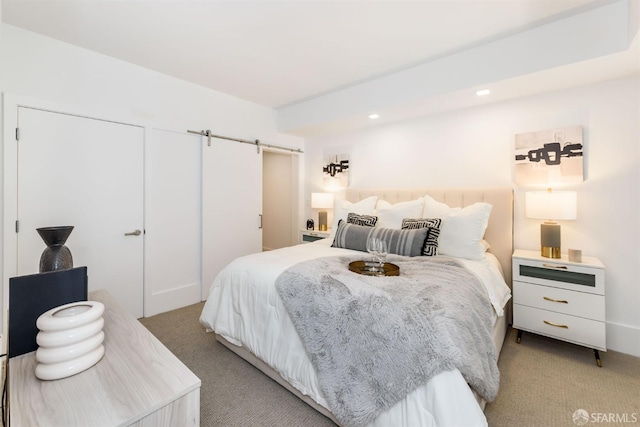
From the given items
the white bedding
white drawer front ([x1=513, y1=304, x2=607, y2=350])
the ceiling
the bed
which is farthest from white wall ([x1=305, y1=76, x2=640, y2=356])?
the white bedding

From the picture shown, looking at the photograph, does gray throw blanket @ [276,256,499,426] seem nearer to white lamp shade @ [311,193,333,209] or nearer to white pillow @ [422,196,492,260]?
white pillow @ [422,196,492,260]

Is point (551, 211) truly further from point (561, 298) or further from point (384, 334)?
point (384, 334)

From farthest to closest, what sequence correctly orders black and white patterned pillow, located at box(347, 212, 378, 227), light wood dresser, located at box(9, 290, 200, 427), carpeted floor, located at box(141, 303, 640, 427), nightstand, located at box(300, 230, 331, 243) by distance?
nightstand, located at box(300, 230, 331, 243) < black and white patterned pillow, located at box(347, 212, 378, 227) < carpeted floor, located at box(141, 303, 640, 427) < light wood dresser, located at box(9, 290, 200, 427)

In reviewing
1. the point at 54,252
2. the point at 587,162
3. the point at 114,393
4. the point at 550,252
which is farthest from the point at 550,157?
the point at 54,252

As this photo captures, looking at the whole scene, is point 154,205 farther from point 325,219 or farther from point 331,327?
point 331,327

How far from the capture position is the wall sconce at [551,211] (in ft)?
7.50

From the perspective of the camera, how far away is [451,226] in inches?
99.0

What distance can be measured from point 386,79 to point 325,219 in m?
2.04

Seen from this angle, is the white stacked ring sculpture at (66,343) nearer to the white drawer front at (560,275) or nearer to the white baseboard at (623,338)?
the white drawer front at (560,275)

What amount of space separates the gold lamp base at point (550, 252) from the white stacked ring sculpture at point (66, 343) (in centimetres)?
312

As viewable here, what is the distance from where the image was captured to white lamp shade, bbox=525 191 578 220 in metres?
2.28

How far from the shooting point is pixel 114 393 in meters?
0.90

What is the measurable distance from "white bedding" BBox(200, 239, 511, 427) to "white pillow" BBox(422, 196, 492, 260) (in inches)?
5.5

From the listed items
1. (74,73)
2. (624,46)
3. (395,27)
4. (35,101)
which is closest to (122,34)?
(74,73)
